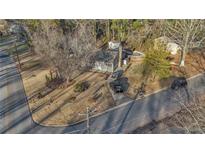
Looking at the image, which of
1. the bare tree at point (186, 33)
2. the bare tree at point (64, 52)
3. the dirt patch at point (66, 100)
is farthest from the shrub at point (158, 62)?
the bare tree at point (64, 52)

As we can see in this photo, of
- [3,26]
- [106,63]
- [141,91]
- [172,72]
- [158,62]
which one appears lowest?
[141,91]

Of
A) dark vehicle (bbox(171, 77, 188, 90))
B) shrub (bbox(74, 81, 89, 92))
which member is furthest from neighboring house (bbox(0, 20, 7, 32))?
dark vehicle (bbox(171, 77, 188, 90))

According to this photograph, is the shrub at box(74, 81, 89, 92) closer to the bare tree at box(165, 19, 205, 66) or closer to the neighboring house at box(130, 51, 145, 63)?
the neighboring house at box(130, 51, 145, 63)

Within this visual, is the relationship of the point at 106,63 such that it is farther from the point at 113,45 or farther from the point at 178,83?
the point at 178,83

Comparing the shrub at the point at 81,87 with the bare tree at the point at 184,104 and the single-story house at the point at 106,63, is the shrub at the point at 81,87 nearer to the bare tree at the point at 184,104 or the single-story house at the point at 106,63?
the single-story house at the point at 106,63

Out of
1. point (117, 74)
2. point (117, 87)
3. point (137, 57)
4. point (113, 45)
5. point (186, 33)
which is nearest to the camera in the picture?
point (117, 87)

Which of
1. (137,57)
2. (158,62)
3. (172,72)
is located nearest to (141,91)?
(158,62)

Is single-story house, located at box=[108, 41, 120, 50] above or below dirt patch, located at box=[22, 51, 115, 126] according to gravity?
above

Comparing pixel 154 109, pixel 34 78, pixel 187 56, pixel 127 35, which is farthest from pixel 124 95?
pixel 127 35
